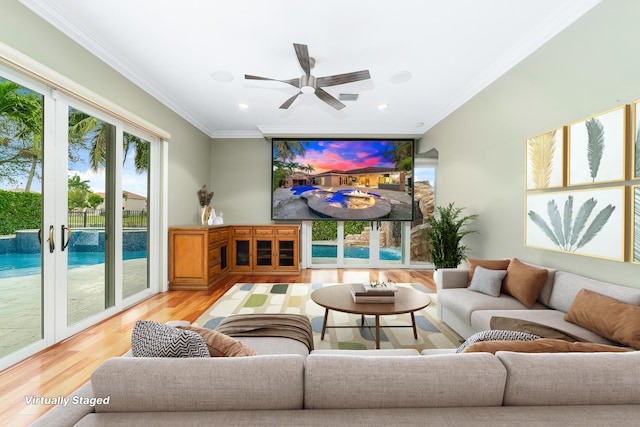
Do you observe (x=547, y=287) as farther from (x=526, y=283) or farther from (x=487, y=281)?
(x=487, y=281)

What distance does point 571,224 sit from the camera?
2.32 m

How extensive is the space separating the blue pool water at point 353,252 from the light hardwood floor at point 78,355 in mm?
2031

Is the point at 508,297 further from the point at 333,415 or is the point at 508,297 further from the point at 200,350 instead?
the point at 200,350

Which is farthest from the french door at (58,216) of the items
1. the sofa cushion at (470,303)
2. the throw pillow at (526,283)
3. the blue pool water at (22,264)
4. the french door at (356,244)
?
the throw pillow at (526,283)

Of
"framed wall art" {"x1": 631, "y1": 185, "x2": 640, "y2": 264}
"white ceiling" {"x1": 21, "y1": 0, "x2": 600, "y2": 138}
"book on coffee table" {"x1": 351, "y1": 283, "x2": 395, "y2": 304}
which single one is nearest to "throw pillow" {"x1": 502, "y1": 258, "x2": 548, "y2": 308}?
"framed wall art" {"x1": 631, "y1": 185, "x2": 640, "y2": 264}

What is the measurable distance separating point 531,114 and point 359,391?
3.08 meters

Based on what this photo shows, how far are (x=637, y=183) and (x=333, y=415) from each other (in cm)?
243

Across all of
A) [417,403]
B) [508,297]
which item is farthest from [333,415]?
[508,297]

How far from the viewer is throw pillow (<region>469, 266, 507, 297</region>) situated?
2.61 meters

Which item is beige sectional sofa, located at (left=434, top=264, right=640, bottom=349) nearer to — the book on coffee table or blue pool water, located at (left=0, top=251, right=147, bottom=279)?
the book on coffee table

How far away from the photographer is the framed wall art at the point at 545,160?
2.42 metres

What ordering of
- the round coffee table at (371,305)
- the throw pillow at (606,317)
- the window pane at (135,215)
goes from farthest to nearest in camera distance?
the window pane at (135,215)
the round coffee table at (371,305)
the throw pillow at (606,317)

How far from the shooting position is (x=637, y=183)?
187 centimetres

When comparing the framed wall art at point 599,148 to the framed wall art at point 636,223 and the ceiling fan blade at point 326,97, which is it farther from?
the ceiling fan blade at point 326,97
